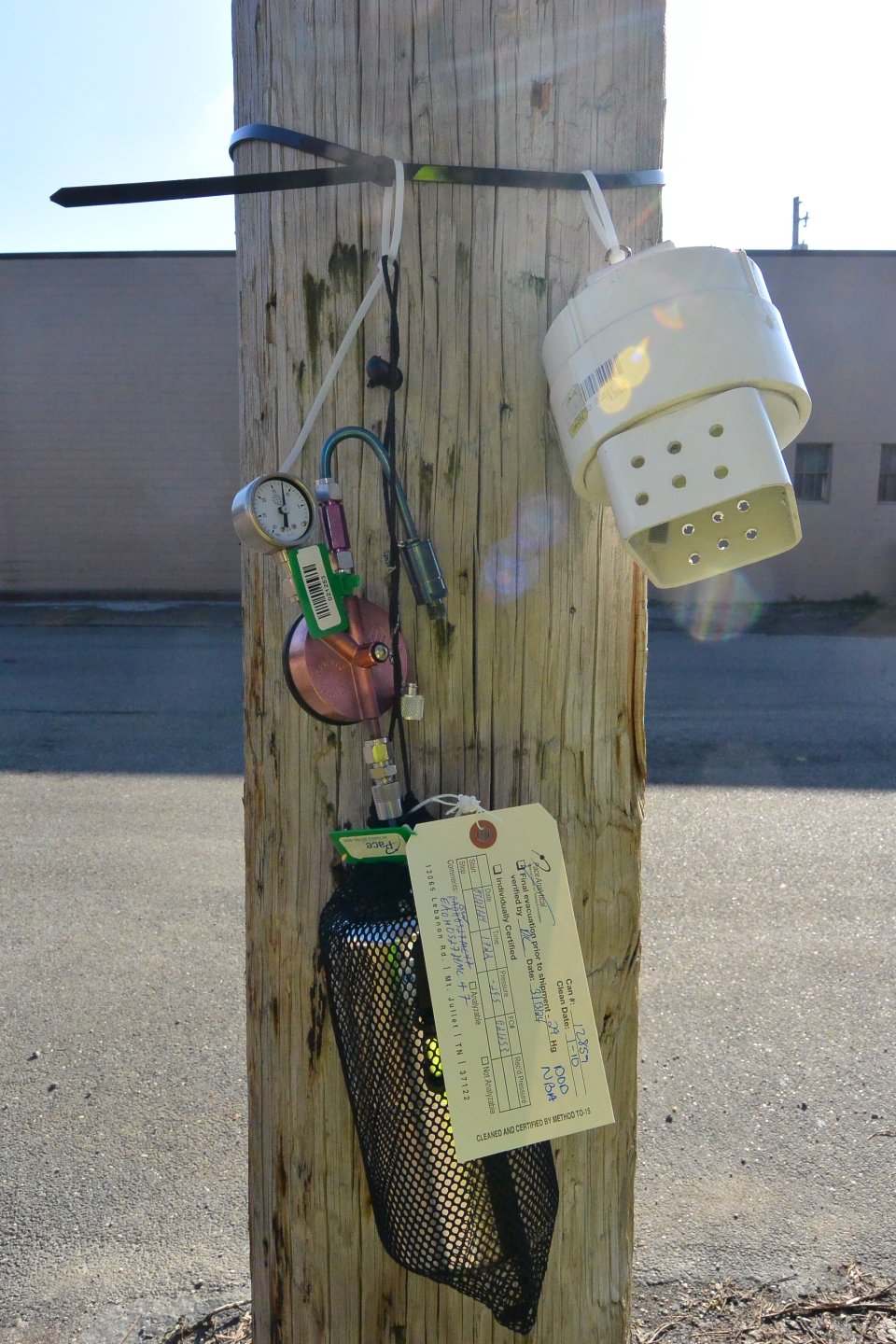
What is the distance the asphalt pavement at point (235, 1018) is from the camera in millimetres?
2707

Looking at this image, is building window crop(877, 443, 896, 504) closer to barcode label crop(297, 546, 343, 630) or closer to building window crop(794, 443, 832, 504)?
building window crop(794, 443, 832, 504)

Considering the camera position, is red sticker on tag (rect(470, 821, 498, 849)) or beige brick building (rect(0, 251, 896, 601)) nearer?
red sticker on tag (rect(470, 821, 498, 849))

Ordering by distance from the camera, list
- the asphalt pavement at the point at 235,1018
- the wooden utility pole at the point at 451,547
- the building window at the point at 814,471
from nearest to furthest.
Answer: the wooden utility pole at the point at 451,547
the asphalt pavement at the point at 235,1018
the building window at the point at 814,471

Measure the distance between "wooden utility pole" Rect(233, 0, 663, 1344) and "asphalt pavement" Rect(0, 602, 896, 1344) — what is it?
1312 millimetres

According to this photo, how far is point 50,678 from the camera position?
10.2 meters

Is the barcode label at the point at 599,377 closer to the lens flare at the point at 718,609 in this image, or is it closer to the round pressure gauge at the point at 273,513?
the round pressure gauge at the point at 273,513

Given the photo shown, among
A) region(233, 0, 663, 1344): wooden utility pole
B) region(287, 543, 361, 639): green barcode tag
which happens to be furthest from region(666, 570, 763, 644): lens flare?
region(287, 543, 361, 639): green barcode tag

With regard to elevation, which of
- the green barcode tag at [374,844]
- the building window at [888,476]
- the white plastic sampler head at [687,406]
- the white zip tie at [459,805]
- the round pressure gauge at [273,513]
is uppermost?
the white plastic sampler head at [687,406]

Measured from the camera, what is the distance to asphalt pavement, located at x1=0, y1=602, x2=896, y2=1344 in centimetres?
271

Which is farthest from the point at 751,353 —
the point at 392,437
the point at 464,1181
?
the point at 464,1181

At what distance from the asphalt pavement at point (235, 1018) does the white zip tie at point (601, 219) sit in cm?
242

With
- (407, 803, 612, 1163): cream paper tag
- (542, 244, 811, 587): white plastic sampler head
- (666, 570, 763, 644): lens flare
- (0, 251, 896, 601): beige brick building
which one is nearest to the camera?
(542, 244, 811, 587): white plastic sampler head

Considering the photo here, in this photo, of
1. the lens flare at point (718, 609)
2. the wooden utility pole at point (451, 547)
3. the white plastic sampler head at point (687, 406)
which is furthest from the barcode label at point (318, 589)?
the lens flare at point (718, 609)

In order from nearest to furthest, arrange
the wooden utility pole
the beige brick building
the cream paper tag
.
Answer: the cream paper tag < the wooden utility pole < the beige brick building
